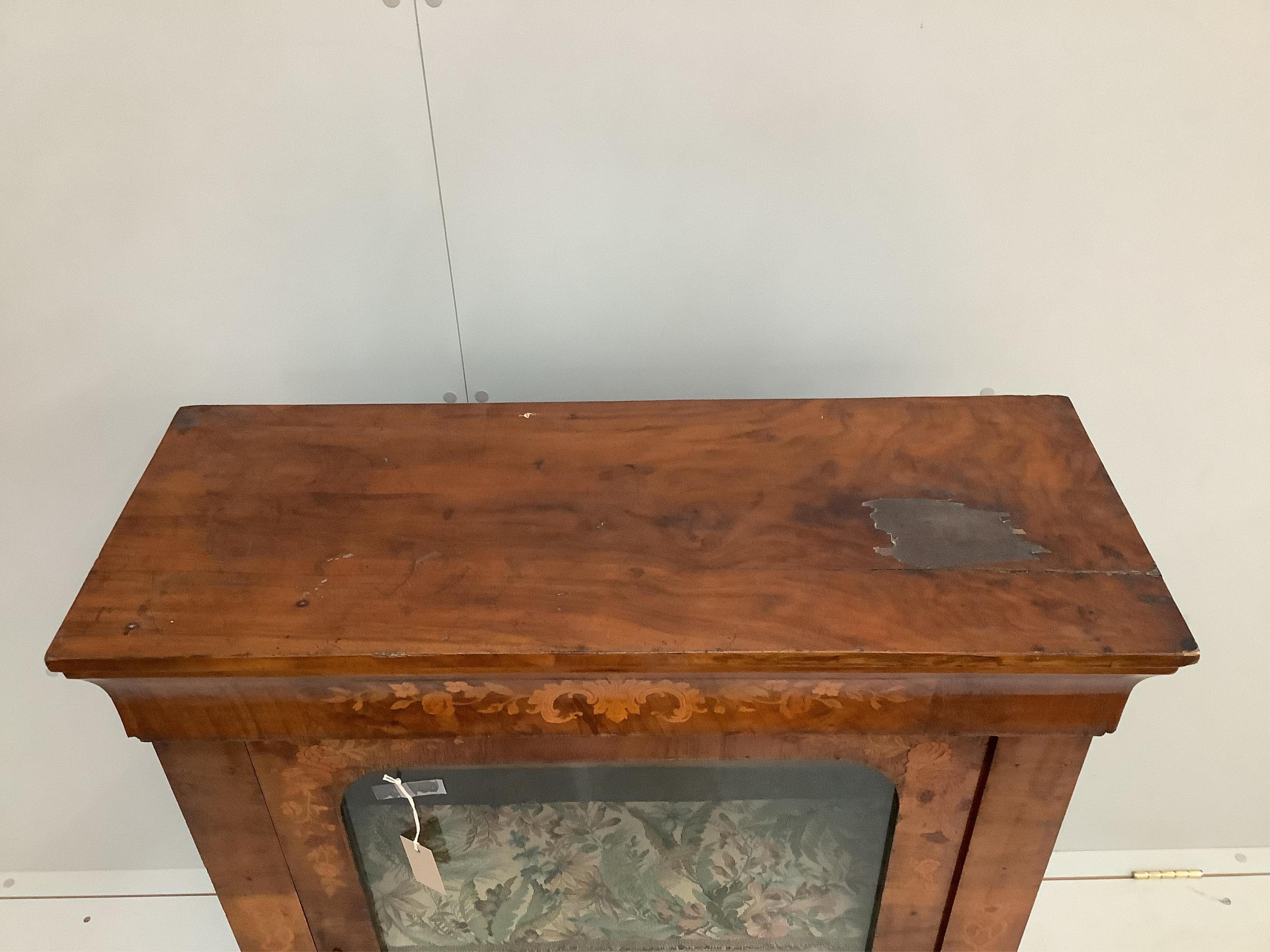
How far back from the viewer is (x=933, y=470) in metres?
0.76

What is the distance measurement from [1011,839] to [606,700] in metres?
0.34

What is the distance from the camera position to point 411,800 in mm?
751

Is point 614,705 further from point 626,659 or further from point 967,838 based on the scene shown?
point 967,838

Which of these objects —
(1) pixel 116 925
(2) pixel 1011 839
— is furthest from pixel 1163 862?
(1) pixel 116 925

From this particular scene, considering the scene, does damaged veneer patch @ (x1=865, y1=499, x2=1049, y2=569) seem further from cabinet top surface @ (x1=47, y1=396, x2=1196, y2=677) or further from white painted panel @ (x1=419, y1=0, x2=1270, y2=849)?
white painted panel @ (x1=419, y1=0, x2=1270, y2=849)

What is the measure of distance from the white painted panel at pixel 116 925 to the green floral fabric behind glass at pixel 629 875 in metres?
0.46

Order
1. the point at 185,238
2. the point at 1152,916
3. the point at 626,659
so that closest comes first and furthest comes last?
the point at 626,659, the point at 185,238, the point at 1152,916

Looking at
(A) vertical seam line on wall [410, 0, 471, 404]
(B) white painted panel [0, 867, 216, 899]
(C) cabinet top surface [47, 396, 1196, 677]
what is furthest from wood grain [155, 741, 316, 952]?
(B) white painted panel [0, 867, 216, 899]

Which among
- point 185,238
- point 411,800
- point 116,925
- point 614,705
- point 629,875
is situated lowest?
point 116,925

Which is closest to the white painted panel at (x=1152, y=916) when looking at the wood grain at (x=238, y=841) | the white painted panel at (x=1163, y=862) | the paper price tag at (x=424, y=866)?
the white painted panel at (x=1163, y=862)

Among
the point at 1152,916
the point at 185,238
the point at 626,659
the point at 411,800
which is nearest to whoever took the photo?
the point at 626,659

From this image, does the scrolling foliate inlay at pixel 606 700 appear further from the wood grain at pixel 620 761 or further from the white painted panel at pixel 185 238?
the white painted panel at pixel 185 238

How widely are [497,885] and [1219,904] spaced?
0.90 meters

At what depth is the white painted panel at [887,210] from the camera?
2.53 ft
